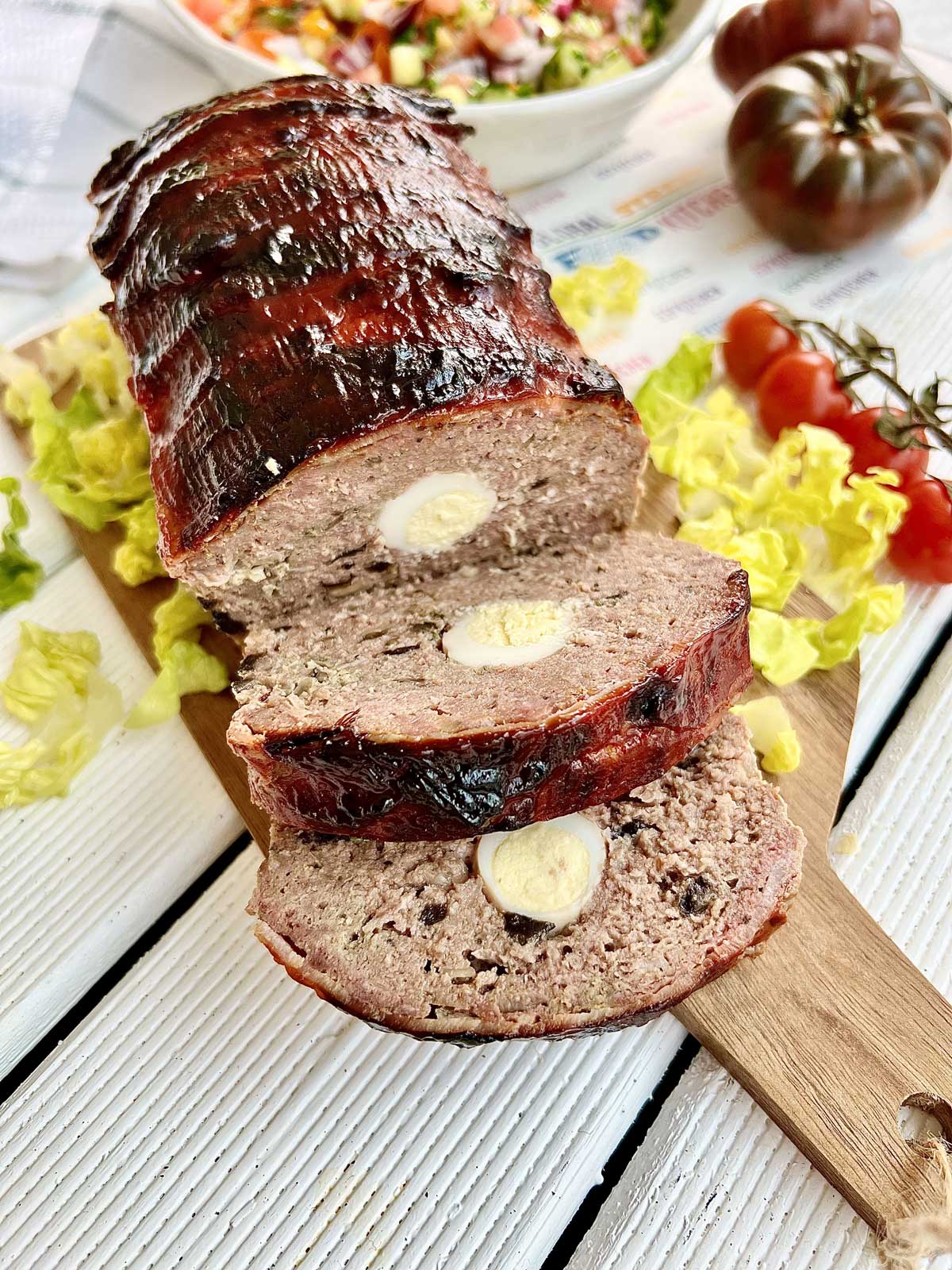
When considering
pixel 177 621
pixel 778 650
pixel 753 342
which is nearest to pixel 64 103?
pixel 177 621

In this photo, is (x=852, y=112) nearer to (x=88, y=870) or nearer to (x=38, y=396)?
(x=38, y=396)

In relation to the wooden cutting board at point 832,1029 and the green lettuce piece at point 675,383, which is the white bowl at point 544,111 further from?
the wooden cutting board at point 832,1029

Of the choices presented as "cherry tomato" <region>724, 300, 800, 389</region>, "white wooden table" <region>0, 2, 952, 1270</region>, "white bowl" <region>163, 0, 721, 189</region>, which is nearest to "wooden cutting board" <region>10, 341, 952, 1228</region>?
"white wooden table" <region>0, 2, 952, 1270</region>

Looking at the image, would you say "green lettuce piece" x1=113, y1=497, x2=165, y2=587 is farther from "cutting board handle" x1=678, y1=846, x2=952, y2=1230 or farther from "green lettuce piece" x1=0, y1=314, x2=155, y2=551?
"cutting board handle" x1=678, y1=846, x2=952, y2=1230

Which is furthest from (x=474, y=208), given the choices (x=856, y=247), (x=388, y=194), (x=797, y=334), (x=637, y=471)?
(x=856, y=247)

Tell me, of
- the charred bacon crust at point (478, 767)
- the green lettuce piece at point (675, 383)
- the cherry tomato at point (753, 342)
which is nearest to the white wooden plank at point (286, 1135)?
the charred bacon crust at point (478, 767)

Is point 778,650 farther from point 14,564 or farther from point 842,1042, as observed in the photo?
point 14,564
